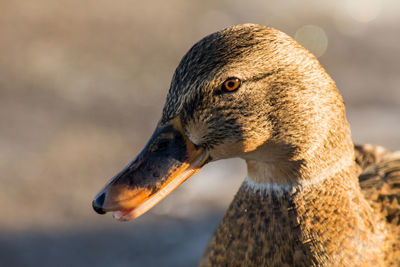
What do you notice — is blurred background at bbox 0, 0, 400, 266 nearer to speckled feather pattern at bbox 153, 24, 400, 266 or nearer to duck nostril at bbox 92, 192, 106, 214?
speckled feather pattern at bbox 153, 24, 400, 266

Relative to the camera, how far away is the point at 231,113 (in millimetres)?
1755

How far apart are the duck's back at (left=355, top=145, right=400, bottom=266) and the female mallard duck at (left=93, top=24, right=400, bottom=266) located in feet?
0.04

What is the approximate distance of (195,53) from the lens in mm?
1740

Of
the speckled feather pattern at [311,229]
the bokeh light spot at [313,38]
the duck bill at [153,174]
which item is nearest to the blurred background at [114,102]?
the bokeh light spot at [313,38]

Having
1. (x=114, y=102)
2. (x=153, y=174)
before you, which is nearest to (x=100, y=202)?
(x=153, y=174)

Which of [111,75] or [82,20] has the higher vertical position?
[82,20]

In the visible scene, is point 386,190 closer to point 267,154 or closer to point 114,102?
point 267,154

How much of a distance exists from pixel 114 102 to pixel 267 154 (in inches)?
119

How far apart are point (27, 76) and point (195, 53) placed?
3.49 metres

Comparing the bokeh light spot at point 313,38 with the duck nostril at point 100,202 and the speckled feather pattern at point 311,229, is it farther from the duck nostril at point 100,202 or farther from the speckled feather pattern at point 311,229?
the duck nostril at point 100,202

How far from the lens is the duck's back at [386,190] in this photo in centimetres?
201

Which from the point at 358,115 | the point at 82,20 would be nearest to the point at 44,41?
the point at 82,20

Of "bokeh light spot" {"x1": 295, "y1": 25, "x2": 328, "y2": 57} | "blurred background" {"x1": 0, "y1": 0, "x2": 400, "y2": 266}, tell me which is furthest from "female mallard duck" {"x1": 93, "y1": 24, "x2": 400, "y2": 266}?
"bokeh light spot" {"x1": 295, "y1": 25, "x2": 328, "y2": 57}

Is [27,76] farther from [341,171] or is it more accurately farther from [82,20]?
[341,171]
